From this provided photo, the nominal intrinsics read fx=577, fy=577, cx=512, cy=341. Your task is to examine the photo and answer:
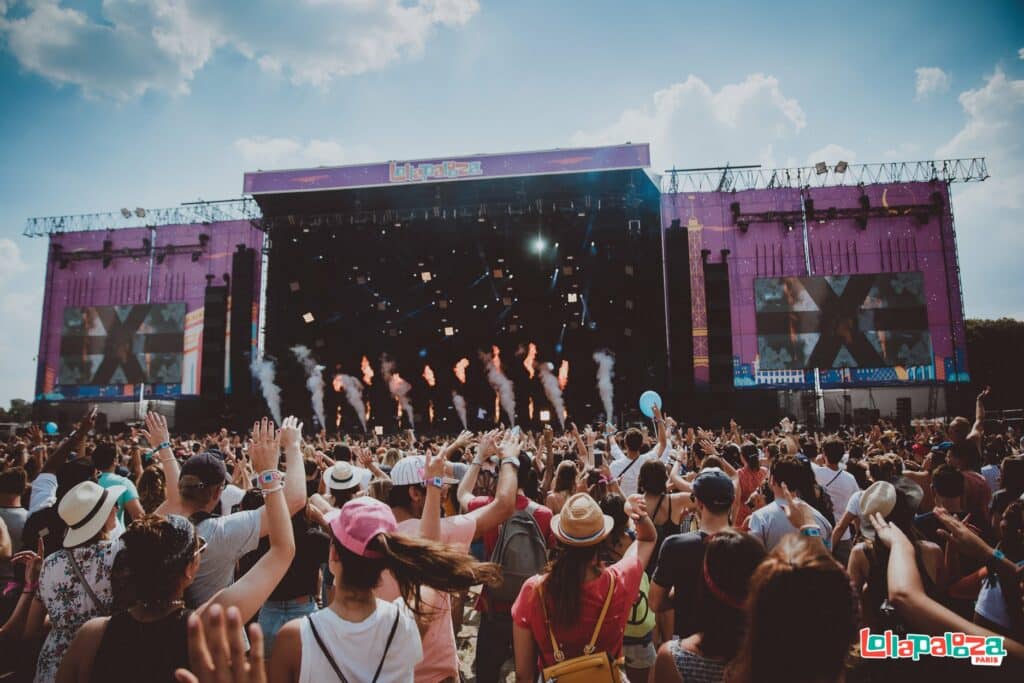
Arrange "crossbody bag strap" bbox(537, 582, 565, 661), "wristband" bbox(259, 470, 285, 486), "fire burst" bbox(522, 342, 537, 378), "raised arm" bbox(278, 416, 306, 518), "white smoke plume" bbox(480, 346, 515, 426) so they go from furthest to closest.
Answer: "white smoke plume" bbox(480, 346, 515, 426), "fire burst" bbox(522, 342, 537, 378), "raised arm" bbox(278, 416, 306, 518), "crossbody bag strap" bbox(537, 582, 565, 661), "wristband" bbox(259, 470, 285, 486)

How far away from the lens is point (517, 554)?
363 centimetres

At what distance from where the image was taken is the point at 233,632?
1.25 m

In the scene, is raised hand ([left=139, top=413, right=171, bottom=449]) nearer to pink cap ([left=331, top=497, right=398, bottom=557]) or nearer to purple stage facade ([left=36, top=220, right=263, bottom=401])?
pink cap ([left=331, top=497, right=398, bottom=557])

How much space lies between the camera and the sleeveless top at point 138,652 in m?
1.72

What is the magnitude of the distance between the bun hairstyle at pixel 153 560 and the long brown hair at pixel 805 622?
175cm

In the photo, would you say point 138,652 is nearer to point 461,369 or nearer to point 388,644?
point 388,644

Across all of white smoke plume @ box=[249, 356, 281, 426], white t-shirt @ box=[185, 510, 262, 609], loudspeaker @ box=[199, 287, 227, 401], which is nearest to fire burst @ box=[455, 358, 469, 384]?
white smoke plume @ box=[249, 356, 281, 426]

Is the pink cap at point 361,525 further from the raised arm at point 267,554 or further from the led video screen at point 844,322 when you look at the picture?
the led video screen at point 844,322

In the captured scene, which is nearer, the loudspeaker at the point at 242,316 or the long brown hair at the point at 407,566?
the long brown hair at the point at 407,566

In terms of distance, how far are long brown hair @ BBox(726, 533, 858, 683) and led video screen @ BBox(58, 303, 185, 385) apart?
32.0m


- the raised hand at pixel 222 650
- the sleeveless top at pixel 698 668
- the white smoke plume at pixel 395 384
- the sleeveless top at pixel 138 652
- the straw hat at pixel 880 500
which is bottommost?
the sleeveless top at pixel 698 668

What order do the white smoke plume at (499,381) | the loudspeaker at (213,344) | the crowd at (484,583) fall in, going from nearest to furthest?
1. the crowd at (484,583)
2. the loudspeaker at (213,344)
3. the white smoke plume at (499,381)

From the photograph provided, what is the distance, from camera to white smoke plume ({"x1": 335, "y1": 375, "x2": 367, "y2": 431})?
28828 mm

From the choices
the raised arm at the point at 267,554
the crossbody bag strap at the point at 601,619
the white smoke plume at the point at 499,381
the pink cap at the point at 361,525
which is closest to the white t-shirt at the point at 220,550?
the raised arm at the point at 267,554
